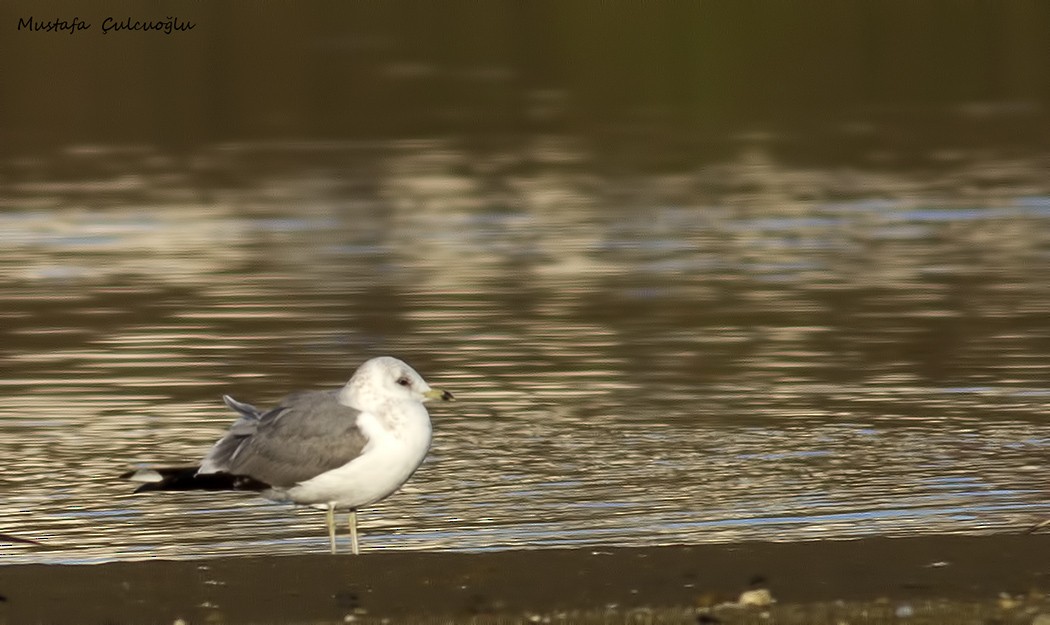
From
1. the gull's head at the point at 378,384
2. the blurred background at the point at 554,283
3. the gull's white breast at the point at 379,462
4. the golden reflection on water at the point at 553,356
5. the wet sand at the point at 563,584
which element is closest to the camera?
the wet sand at the point at 563,584

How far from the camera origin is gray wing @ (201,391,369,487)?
27.4 feet

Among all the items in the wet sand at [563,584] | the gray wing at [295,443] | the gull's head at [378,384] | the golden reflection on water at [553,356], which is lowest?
the golden reflection on water at [553,356]

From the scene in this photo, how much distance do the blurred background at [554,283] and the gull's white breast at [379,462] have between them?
0.50 m

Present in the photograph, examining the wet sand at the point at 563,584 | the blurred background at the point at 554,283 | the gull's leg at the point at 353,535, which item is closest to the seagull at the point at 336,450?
the gull's leg at the point at 353,535

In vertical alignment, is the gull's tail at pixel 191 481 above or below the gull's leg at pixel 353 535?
above

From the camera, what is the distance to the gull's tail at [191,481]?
8.49 m

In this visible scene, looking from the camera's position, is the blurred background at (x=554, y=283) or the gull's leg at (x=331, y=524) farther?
the blurred background at (x=554, y=283)

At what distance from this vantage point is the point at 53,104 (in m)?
27.5

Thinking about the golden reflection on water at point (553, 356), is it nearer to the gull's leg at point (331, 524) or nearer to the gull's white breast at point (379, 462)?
the gull's leg at point (331, 524)

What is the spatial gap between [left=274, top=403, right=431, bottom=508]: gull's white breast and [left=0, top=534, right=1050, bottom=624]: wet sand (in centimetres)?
84

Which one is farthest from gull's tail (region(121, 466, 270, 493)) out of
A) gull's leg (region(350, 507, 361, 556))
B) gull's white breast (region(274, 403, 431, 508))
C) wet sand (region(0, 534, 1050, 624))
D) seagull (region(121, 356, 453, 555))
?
wet sand (region(0, 534, 1050, 624))

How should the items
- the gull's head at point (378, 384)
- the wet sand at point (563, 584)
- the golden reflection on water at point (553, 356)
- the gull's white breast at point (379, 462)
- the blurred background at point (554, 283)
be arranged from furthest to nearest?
the blurred background at point (554, 283)
the golden reflection on water at point (553, 356)
the gull's head at point (378, 384)
the gull's white breast at point (379, 462)
the wet sand at point (563, 584)

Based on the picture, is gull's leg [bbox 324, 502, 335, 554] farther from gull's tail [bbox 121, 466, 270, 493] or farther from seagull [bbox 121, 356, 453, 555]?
gull's tail [bbox 121, 466, 270, 493]

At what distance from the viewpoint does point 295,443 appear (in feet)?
27.7
